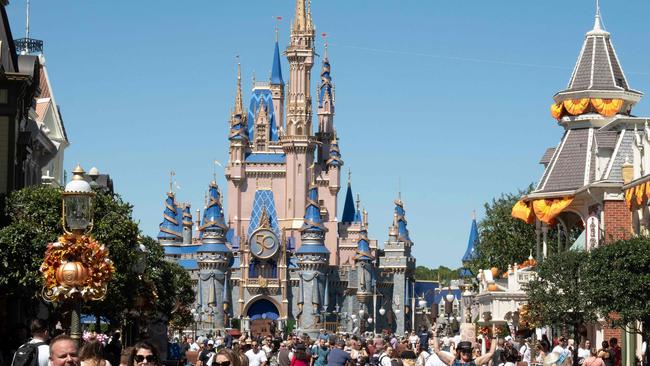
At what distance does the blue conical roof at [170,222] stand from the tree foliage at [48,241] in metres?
125

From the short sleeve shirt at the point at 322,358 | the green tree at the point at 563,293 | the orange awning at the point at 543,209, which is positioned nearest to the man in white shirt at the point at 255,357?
the short sleeve shirt at the point at 322,358

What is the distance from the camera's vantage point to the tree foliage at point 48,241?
36.8 m

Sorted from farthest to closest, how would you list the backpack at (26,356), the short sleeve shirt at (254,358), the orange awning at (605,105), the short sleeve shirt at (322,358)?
the orange awning at (605,105), the short sleeve shirt at (322,358), the short sleeve shirt at (254,358), the backpack at (26,356)

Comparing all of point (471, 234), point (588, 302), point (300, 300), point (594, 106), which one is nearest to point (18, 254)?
point (588, 302)

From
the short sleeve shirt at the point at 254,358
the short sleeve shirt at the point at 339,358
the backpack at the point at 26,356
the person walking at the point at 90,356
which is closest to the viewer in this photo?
the person walking at the point at 90,356

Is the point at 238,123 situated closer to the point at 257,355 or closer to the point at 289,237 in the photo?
the point at 289,237

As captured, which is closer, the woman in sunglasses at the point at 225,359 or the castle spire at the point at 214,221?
the woman in sunglasses at the point at 225,359

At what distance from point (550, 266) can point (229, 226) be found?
12415 centimetres

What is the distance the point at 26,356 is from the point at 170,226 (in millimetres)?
154602

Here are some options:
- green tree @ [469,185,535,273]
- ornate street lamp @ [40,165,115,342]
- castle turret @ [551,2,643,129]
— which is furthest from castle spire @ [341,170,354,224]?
ornate street lamp @ [40,165,115,342]

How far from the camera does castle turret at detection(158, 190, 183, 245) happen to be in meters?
166

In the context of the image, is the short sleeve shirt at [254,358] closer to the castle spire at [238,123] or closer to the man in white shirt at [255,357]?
the man in white shirt at [255,357]

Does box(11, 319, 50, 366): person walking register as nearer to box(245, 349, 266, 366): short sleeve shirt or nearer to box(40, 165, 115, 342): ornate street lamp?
box(40, 165, 115, 342): ornate street lamp

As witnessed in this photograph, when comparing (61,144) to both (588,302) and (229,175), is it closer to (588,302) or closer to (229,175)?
(588,302)
